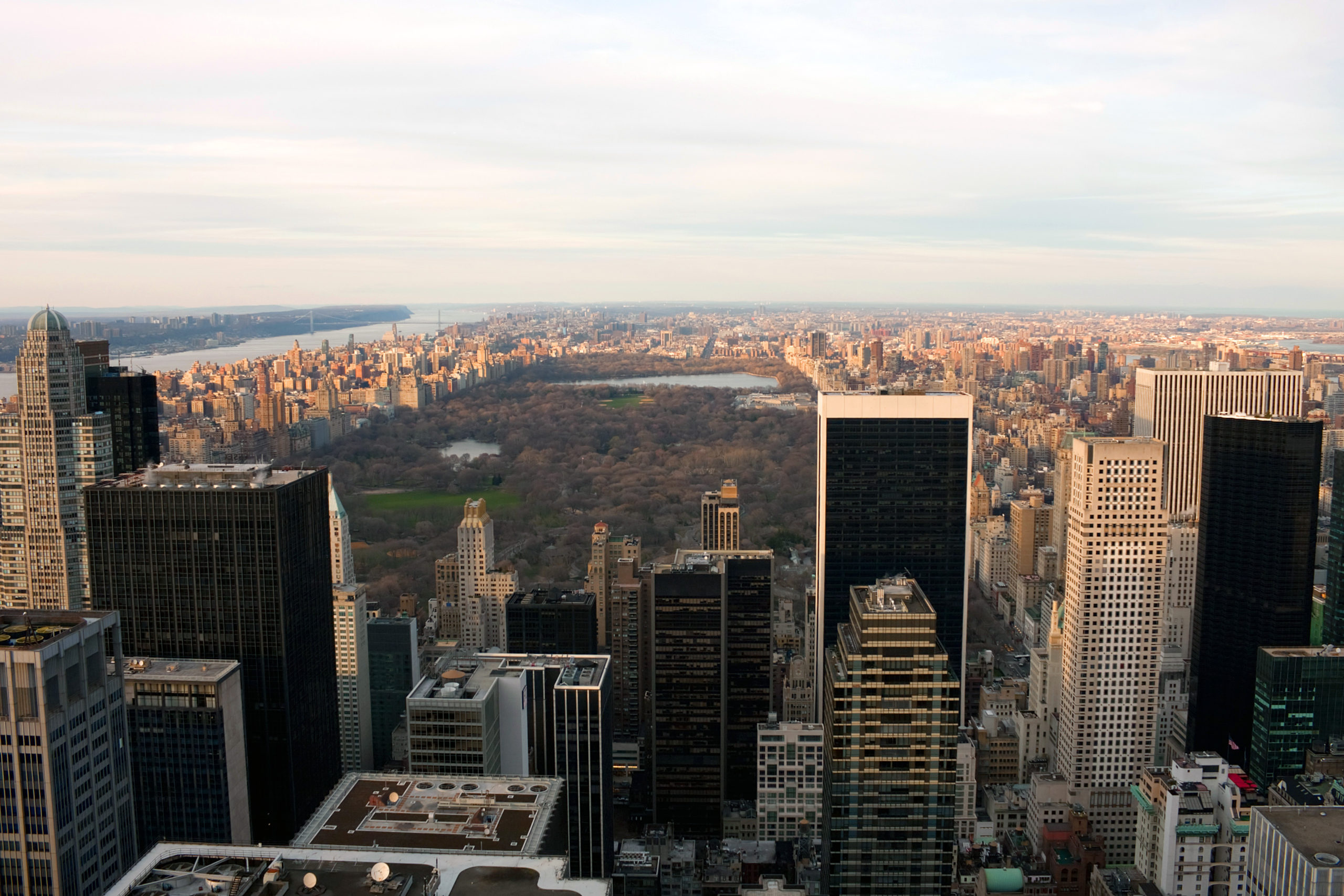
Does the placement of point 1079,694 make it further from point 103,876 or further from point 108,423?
point 108,423

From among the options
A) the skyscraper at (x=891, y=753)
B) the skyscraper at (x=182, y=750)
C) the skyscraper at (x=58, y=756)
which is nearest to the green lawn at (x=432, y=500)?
the skyscraper at (x=182, y=750)

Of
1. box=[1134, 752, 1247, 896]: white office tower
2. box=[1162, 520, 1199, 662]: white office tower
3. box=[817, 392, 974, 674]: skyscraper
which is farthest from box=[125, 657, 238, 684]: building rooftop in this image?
box=[1162, 520, 1199, 662]: white office tower

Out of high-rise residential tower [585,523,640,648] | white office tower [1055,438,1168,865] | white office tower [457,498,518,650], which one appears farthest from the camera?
white office tower [457,498,518,650]

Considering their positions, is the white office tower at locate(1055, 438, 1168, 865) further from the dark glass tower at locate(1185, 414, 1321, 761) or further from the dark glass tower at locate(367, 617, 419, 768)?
the dark glass tower at locate(367, 617, 419, 768)

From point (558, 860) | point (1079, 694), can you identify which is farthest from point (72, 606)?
point (1079, 694)

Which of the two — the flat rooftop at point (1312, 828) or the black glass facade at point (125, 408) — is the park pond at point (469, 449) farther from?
the flat rooftop at point (1312, 828)

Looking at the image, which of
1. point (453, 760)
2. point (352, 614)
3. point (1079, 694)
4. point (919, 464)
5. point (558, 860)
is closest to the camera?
point (558, 860)

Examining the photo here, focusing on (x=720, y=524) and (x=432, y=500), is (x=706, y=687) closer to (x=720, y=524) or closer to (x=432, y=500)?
(x=720, y=524)
